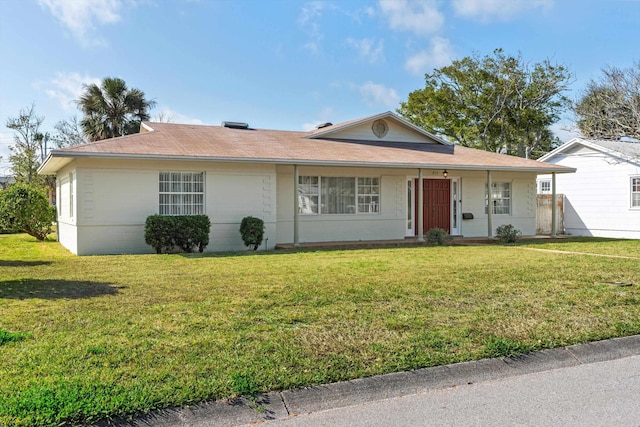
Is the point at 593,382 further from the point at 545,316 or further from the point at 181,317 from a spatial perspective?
the point at 181,317

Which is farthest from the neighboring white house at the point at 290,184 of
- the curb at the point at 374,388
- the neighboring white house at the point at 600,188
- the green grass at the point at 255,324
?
the curb at the point at 374,388

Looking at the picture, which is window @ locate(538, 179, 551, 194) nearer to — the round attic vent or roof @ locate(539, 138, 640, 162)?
roof @ locate(539, 138, 640, 162)

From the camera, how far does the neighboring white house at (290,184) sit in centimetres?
1412

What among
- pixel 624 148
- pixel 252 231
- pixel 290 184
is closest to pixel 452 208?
pixel 290 184

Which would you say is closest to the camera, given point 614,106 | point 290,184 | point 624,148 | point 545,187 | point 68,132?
point 290,184

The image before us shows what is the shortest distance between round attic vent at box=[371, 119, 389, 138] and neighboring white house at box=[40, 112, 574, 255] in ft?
0.13

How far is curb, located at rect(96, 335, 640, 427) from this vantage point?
373 centimetres

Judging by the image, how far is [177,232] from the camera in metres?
14.0

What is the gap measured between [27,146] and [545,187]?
31214 mm

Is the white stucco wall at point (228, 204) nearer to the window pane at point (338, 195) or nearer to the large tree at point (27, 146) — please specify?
the window pane at point (338, 195)

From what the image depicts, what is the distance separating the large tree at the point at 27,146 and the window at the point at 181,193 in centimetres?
1949

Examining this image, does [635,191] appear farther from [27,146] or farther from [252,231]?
[27,146]

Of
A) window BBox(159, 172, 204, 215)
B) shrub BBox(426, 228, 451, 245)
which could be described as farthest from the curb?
window BBox(159, 172, 204, 215)

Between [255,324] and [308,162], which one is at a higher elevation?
[308,162]
